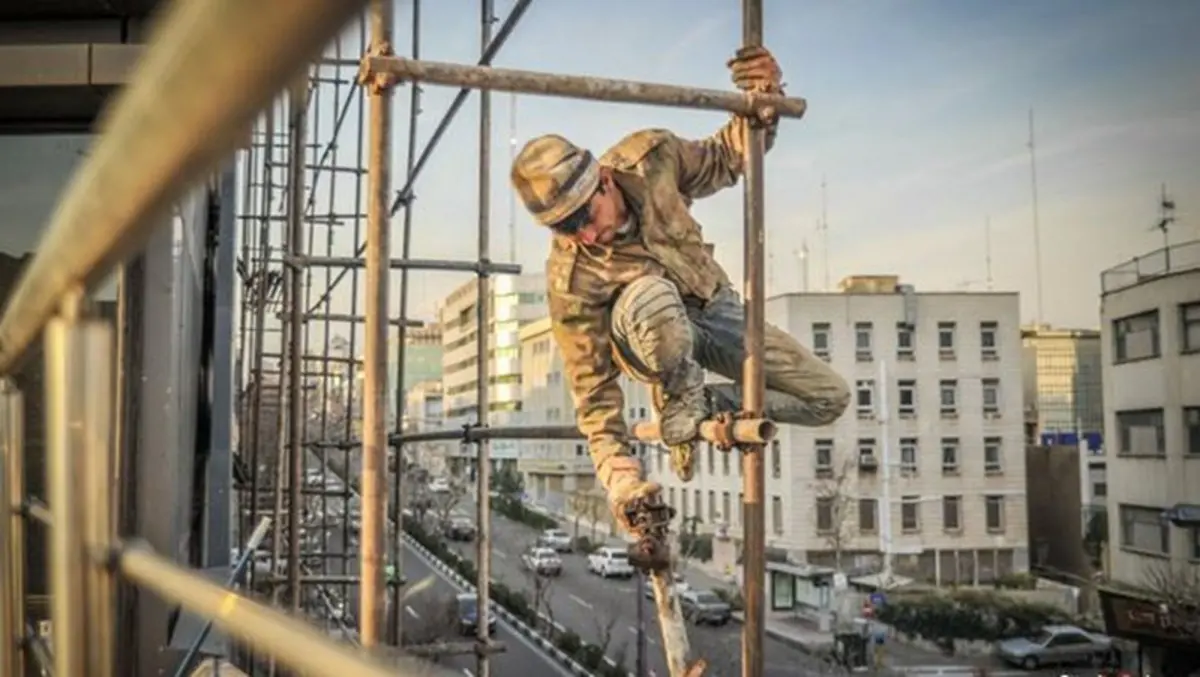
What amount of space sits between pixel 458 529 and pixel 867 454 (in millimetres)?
3335

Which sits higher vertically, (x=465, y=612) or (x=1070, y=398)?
(x=1070, y=398)

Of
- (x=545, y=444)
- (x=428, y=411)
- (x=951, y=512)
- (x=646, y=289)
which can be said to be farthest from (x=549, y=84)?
(x=428, y=411)

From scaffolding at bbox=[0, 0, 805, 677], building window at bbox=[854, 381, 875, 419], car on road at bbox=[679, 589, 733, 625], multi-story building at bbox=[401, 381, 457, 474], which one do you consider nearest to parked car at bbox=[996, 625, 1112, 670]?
building window at bbox=[854, 381, 875, 419]

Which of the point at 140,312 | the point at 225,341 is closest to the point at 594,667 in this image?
the point at 225,341

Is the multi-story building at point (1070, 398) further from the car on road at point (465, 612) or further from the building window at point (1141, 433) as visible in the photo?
the car on road at point (465, 612)

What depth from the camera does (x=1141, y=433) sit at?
10117mm

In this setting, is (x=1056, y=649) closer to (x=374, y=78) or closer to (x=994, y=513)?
(x=994, y=513)

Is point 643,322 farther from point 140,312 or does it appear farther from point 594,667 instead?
point 594,667

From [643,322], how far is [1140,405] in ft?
31.7

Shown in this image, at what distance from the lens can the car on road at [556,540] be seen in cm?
881

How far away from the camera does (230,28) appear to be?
26 cm

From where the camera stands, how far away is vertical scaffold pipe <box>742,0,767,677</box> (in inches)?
60.7

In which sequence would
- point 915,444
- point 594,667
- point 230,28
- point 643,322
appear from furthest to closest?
point 915,444 → point 594,667 → point 643,322 → point 230,28

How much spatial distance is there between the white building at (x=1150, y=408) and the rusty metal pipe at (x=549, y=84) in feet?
28.0
